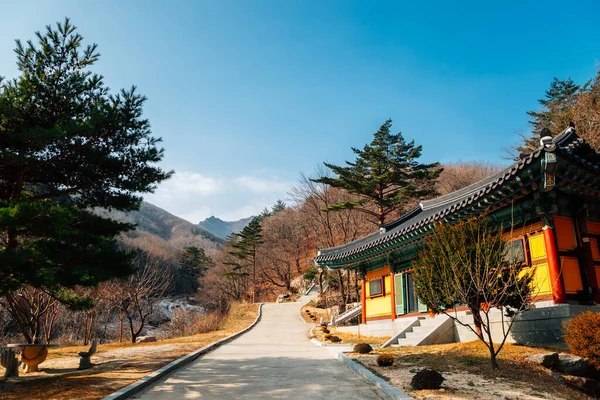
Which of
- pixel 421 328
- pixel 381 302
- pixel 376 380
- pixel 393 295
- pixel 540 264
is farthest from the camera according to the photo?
pixel 381 302

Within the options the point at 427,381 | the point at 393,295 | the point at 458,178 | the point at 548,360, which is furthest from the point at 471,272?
the point at 458,178

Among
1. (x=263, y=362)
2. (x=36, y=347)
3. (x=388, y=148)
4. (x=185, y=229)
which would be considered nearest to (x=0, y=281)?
(x=36, y=347)

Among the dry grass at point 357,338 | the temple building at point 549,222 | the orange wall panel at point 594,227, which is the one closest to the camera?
the temple building at point 549,222

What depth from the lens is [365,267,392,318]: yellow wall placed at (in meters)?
17.8

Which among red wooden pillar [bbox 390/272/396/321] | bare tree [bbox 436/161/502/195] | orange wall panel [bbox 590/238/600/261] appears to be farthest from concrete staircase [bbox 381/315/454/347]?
bare tree [bbox 436/161/502/195]

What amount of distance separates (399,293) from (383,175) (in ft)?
37.9

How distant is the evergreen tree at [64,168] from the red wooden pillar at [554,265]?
35.5ft

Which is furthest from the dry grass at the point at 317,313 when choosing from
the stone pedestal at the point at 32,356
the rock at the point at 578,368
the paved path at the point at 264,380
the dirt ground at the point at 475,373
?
the rock at the point at 578,368

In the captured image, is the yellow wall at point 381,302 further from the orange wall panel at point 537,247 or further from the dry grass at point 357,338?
the orange wall panel at point 537,247

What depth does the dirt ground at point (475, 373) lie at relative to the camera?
6.42 metres

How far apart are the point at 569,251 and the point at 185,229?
122 metres

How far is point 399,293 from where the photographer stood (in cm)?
1683

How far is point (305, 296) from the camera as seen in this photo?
4388 cm

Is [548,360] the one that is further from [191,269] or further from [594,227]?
[191,269]
